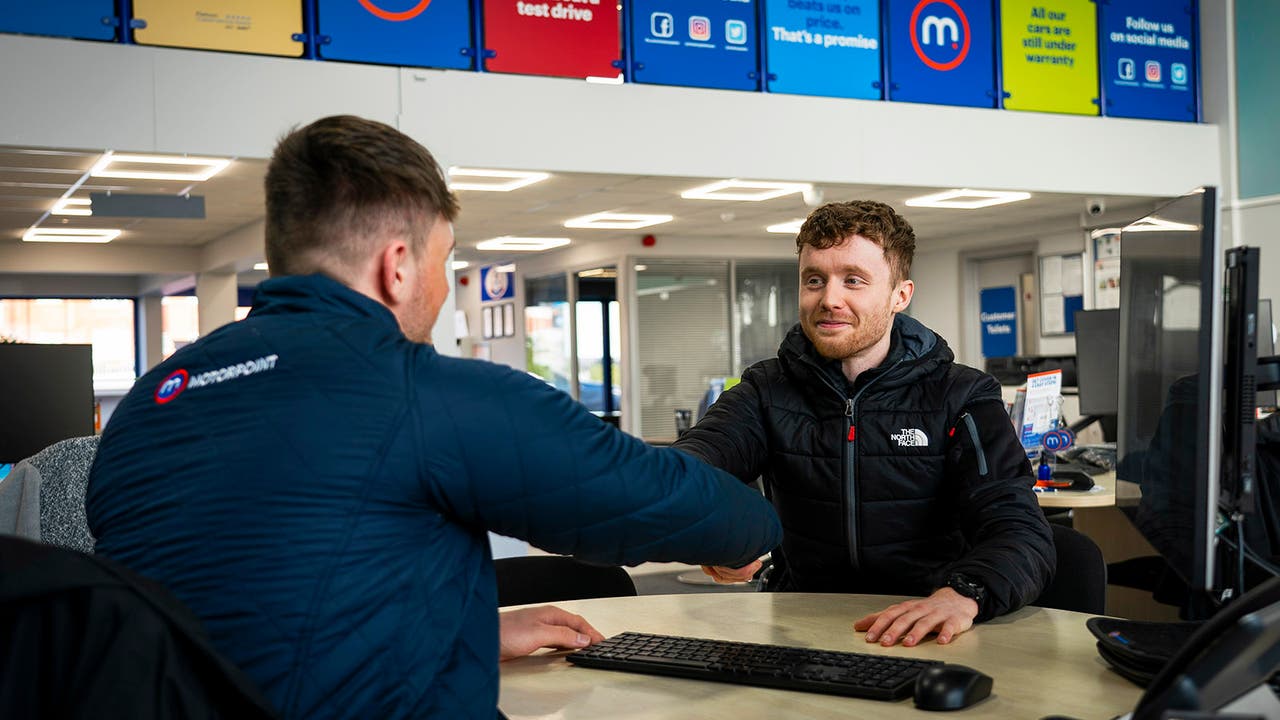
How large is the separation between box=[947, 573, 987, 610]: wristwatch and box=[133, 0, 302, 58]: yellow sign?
17.1 feet

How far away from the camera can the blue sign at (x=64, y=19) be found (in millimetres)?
5336

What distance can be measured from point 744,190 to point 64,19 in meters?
4.51

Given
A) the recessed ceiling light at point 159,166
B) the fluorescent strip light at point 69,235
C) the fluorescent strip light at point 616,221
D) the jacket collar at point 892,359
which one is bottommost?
the jacket collar at point 892,359

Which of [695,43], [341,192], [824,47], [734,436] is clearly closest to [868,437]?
[734,436]

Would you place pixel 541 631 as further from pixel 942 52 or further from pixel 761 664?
pixel 942 52

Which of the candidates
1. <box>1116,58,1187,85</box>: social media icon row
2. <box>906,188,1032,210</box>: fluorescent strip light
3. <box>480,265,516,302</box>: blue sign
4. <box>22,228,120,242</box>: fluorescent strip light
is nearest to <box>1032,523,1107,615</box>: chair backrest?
<box>906,188,1032,210</box>: fluorescent strip light

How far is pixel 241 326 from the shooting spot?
1.12 meters

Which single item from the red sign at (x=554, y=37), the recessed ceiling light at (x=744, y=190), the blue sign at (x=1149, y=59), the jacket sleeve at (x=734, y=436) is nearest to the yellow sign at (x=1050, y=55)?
the blue sign at (x=1149, y=59)

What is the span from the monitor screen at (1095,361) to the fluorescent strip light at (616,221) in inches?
200

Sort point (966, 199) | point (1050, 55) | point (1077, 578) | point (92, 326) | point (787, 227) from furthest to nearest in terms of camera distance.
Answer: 1. point (92, 326)
2. point (787, 227)
3. point (966, 199)
4. point (1050, 55)
5. point (1077, 578)

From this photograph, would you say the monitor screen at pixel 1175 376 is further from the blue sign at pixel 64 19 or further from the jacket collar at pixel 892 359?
the blue sign at pixel 64 19

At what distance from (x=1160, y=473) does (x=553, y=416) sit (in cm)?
76

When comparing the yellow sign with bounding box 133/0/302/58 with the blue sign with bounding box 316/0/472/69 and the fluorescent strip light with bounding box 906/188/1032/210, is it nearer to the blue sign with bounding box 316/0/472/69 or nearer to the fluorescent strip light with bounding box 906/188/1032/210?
the blue sign with bounding box 316/0/472/69

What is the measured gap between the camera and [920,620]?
1.57m
